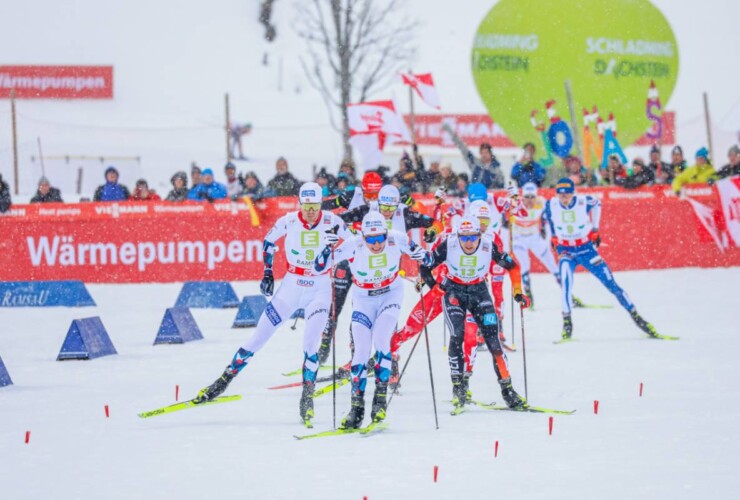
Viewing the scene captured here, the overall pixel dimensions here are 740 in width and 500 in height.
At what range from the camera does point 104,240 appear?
22.2m

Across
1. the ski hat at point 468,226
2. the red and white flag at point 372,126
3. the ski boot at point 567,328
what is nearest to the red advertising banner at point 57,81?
Answer: the red and white flag at point 372,126

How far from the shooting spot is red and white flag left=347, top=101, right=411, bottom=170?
22.4m

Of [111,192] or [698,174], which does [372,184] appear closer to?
[111,192]

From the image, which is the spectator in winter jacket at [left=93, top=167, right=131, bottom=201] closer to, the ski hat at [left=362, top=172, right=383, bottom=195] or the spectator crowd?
the spectator crowd

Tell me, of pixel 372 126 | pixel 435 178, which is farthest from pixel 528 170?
pixel 372 126

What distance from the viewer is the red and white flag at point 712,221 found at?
23250 mm

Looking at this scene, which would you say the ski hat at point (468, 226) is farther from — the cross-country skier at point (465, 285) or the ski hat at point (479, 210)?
the ski hat at point (479, 210)

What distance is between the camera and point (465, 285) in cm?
1104

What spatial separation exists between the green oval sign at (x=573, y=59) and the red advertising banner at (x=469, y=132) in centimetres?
1853

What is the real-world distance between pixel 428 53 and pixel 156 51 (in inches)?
612

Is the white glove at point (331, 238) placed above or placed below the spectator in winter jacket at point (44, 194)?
below

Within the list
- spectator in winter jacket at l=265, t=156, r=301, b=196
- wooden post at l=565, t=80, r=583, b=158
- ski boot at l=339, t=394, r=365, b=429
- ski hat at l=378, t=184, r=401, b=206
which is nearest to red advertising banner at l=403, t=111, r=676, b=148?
wooden post at l=565, t=80, r=583, b=158

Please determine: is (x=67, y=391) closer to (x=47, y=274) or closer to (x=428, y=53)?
(x=47, y=274)

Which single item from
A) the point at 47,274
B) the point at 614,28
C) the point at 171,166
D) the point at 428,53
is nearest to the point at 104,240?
the point at 47,274
